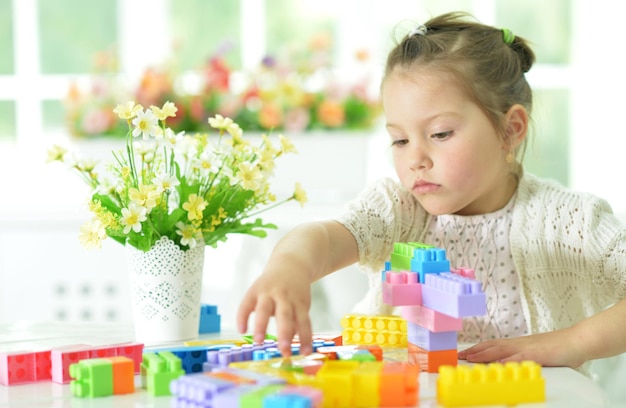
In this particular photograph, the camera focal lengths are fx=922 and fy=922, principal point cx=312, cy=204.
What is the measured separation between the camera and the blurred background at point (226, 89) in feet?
10.7

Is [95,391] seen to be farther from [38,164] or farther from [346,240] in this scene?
[38,164]

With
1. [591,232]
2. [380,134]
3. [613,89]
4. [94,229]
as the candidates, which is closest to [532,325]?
[591,232]

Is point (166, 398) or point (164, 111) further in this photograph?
point (164, 111)

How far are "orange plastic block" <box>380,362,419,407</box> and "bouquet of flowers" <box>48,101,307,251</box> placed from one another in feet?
1.68

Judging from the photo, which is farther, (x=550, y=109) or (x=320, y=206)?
(x=550, y=109)

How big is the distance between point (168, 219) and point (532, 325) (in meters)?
0.63

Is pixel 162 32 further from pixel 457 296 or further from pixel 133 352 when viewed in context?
pixel 457 296

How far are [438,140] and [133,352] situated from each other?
0.60 meters

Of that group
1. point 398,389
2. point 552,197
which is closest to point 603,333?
point 552,197

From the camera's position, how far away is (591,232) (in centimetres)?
152

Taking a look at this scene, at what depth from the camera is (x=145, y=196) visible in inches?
51.7

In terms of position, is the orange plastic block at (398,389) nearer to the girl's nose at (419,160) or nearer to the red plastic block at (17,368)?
the red plastic block at (17,368)

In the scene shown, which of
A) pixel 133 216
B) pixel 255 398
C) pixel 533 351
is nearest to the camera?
pixel 255 398

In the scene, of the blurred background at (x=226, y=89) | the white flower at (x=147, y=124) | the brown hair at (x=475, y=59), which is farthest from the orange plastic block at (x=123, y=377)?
the blurred background at (x=226, y=89)
